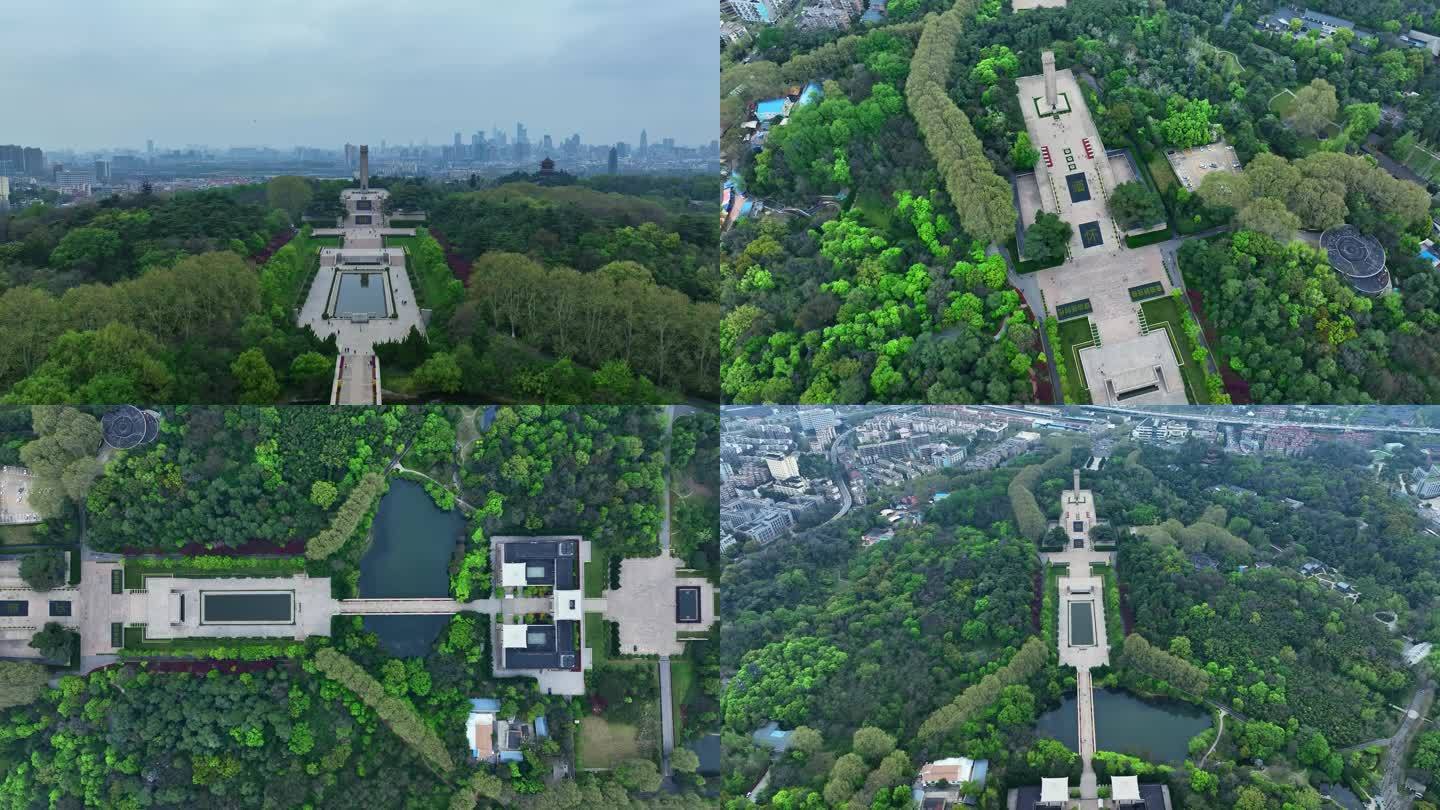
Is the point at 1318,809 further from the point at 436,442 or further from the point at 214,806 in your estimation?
the point at 214,806

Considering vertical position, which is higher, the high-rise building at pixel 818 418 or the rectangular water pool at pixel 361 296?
the rectangular water pool at pixel 361 296

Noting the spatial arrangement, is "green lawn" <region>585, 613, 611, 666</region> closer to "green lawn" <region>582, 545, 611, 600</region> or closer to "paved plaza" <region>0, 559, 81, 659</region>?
"green lawn" <region>582, 545, 611, 600</region>

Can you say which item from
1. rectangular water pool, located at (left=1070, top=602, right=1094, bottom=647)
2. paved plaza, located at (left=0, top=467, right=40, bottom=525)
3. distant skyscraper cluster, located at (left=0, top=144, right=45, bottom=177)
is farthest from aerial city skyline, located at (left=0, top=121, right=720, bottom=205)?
rectangular water pool, located at (left=1070, top=602, right=1094, bottom=647)

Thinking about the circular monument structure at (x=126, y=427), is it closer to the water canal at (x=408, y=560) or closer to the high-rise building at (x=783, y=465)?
the water canal at (x=408, y=560)

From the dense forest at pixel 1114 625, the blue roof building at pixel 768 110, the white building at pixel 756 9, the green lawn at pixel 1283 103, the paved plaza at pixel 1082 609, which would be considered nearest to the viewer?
the dense forest at pixel 1114 625

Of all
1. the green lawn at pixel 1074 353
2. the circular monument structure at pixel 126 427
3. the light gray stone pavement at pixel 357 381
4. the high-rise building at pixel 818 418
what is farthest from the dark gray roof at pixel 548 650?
the green lawn at pixel 1074 353

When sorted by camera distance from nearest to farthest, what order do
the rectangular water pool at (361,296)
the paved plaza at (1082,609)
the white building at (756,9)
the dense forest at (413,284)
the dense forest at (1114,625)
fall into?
1. the dense forest at (1114,625)
2. the paved plaza at (1082,609)
3. the dense forest at (413,284)
4. the rectangular water pool at (361,296)
5. the white building at (756,9)

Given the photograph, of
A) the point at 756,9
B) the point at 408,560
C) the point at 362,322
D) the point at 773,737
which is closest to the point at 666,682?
the point at 773,737
